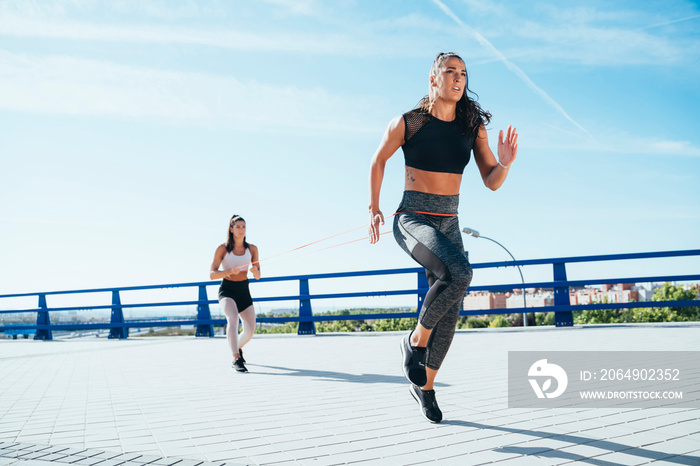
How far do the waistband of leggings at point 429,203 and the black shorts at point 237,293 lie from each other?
12.1ft

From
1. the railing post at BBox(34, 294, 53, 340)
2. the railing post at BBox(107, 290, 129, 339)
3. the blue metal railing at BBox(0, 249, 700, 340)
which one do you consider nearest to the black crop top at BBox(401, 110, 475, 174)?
the blue metal railing at BBox(0, 249, 700, 340)

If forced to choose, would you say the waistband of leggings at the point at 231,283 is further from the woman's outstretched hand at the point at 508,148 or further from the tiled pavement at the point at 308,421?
the woman's outstretched hand at the point at 508,148

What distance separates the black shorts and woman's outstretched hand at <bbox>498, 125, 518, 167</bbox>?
160 inches

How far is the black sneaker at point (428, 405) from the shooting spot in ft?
11.0

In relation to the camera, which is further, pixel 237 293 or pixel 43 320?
pixel 43 320

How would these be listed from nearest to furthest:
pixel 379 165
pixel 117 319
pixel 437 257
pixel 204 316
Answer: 1. pixel 437 257
2. pixel 379 165
3. pixel 204 316
4. pixel 117 319

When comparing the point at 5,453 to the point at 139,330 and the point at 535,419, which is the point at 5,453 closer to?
the point at 535,419

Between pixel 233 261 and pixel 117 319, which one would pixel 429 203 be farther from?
pixel 117 319

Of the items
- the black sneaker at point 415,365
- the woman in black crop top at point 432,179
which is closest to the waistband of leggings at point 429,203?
the woman in black crop top at point 432,179

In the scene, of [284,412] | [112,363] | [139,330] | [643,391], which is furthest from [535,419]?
[139,330]

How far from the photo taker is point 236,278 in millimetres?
6781

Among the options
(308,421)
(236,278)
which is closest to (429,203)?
(308,421)

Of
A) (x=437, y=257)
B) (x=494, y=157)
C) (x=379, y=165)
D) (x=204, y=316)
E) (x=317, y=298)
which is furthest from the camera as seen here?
(x=204, y=316)

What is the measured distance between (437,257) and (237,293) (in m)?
4.10
